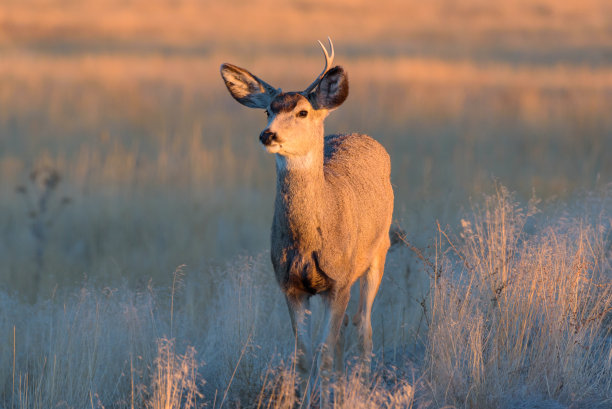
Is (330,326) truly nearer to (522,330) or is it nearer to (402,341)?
(522,330)

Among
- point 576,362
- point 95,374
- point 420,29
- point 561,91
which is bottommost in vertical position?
point 95,374

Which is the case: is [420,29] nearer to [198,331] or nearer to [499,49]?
[499,49]

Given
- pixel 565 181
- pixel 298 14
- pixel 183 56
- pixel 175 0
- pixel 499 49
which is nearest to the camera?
pixel 565 181

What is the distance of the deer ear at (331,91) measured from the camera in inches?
246

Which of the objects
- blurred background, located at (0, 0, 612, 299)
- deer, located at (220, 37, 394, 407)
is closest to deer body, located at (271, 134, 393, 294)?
deer, located at (220, 37, 394, 407)

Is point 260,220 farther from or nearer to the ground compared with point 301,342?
nearer to the ground

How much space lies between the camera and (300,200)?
6.27 metres

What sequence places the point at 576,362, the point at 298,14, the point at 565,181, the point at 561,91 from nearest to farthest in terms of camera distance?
1. the point at 576,362
2. the point at 565,181
3. the point at 561,91
4. the point at 298,14

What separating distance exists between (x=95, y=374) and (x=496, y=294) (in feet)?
10.00

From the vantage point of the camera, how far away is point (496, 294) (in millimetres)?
→ 6465

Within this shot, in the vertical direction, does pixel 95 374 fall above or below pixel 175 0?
below

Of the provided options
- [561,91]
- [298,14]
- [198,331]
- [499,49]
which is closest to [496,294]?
[198,331]

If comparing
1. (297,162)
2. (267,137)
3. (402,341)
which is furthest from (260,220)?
(267,137)

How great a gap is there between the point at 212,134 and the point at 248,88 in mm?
12200
